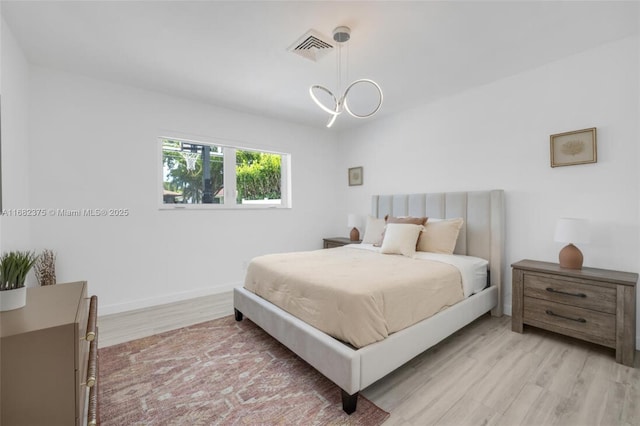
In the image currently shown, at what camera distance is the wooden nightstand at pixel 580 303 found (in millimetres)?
1991

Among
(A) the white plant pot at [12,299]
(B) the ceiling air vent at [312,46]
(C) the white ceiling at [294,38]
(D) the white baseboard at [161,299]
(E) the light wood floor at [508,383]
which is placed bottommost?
(E) the light wood floor at [508,383]

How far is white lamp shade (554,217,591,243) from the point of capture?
2.23m

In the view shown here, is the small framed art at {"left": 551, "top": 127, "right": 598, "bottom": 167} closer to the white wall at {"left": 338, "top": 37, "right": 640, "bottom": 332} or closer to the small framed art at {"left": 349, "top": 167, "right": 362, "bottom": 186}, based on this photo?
the white wall at {"left": 338, "top": 37, "right": 640, "bottom": 332}

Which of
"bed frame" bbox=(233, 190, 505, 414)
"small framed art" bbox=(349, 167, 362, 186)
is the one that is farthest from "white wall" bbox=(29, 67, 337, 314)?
"small framed art" bbox=(349, 167, 362, 186)

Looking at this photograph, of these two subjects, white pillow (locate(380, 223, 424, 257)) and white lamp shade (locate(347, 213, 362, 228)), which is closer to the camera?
white pillow (locate(380, 223, 424, 257))

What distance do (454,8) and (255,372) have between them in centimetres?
284

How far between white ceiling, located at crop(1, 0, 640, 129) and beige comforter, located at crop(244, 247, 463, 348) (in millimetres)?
1842

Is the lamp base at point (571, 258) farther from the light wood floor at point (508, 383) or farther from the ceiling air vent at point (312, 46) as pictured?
the ceiling air vent at point (312, 46)

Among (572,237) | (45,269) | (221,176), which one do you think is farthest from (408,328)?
(45,269)

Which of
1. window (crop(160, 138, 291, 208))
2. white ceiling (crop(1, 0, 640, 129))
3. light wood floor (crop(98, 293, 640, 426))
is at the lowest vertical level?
light wood floor (crop(98, 293, 640, 426))

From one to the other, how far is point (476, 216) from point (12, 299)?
3.56 m

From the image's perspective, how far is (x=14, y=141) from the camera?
2.23 m

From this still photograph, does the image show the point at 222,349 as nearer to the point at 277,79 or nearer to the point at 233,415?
the point at 233,415

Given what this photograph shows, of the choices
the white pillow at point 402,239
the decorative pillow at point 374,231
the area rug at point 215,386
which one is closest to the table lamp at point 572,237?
the white pillow at point 402,239
